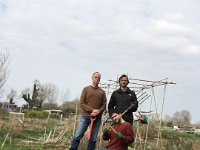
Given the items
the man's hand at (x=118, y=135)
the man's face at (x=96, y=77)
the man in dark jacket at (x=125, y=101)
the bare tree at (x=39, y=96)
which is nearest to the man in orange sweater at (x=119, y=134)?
the man's hand at (x=118, y=135)

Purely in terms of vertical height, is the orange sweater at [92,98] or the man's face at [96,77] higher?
the man's face at [96,77]

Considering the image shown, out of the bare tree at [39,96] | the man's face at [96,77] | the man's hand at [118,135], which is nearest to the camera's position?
the man's hand at [118,135]

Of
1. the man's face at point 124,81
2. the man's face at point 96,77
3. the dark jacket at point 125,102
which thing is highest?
the man's face at point 96,77

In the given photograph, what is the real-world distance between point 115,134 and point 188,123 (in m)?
49.8

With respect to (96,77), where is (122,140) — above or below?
below

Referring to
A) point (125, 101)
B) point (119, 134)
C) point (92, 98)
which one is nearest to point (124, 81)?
point (125, 101)

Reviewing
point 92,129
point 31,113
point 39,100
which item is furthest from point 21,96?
point 92,129

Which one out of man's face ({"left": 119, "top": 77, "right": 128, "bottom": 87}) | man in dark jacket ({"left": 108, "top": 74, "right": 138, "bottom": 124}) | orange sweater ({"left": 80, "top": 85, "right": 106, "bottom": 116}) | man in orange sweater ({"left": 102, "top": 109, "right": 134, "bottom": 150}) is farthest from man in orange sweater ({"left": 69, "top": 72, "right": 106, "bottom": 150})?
man in orange sweater ({"left": 102, "top": 109, "right": 134, "bottom": 150})

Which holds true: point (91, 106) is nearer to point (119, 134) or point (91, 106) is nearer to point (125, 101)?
point (125, 101)

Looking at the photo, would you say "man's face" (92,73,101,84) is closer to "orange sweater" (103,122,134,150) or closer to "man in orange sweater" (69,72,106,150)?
"man in orange sweater" (69,72,106,150)

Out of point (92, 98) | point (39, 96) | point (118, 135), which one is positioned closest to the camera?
point (118, 135)

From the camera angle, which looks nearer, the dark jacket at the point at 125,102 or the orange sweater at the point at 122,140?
the orange sweater at the point at 122,140

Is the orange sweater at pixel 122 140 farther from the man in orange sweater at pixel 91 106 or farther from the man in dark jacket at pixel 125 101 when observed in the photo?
the man in orange sweater at pixel 91 106

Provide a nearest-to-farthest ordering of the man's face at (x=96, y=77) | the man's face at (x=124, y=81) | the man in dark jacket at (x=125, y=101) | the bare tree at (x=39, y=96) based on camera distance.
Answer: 1. the man's face at (x=124, y=81)
2. the man in dark jacket at (x=125, y=101)
3. the man's face at (x=96, y=77)
4. the bare tree at (x=39, y=96)
